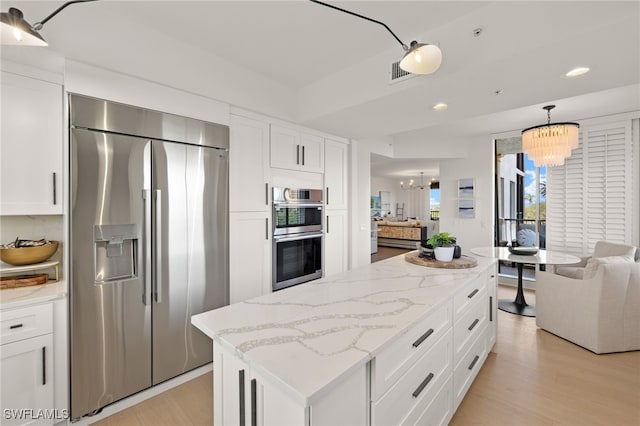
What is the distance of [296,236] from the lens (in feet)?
10.2

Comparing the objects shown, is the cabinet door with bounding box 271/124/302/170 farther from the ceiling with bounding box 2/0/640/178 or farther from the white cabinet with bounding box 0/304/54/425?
the white cabinet with bounding box 0/304/54/425

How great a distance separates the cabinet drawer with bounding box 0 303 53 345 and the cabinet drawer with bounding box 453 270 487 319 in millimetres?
2456

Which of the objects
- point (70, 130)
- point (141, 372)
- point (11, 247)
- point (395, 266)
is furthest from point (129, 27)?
point (395, 266)

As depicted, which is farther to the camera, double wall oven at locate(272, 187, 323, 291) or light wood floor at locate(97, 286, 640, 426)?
double wall oven at locate(272, 187, 323, 291)

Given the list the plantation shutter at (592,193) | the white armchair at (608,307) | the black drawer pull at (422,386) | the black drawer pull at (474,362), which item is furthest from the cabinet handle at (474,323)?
the plantation shutter at (592,193)

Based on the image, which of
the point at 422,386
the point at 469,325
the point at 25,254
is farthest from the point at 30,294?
the point at 469,325

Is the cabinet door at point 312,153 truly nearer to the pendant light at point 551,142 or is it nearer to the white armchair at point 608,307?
the pendant light at point 551,142

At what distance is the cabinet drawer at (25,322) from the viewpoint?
1.58 m

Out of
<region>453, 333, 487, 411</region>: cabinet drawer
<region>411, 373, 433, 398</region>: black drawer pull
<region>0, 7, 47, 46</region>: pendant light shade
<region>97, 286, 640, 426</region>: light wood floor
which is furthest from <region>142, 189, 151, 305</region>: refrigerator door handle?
<region>453, 333, 487, 411</region>: cabinet drawer

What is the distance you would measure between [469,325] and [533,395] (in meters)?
0.77

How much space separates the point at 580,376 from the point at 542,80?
2390 mm

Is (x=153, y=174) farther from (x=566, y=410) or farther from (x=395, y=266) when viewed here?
(x=566, y=410)

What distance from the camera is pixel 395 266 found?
2.30 meters

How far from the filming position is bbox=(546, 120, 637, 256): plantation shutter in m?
3.83
